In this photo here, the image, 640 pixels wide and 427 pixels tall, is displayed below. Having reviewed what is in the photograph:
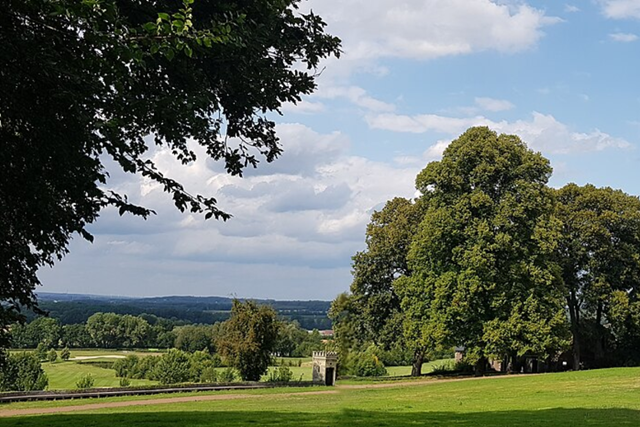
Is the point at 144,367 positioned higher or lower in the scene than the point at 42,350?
lower

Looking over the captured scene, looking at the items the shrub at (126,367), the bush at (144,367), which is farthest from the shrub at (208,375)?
the shrub at (126,367)

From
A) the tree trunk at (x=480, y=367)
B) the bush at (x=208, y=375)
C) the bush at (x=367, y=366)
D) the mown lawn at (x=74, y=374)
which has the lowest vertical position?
the mown lawn at (x=74, y=374)

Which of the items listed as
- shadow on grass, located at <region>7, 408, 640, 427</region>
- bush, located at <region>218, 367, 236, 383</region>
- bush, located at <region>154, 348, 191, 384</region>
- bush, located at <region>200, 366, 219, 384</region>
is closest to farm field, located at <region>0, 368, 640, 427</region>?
shadow on grass, located at <region>7, 408, 640, 427</region>

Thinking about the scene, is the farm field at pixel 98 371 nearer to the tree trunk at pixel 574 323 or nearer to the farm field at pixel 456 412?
the tree trunk at pixel 574 323

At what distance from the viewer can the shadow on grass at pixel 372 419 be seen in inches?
562

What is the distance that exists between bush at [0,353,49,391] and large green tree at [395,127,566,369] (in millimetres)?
33869

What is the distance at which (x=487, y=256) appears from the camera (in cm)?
3397

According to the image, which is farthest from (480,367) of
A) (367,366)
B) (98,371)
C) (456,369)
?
(98,371)

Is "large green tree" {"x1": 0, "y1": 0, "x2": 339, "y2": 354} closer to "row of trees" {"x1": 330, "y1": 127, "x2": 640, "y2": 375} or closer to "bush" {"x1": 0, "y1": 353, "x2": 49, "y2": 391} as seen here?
"row of trees" {"x1": 330, "y1": 127, "x2": 640, "y2": 375}

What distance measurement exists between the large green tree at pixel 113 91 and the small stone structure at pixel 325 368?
103 ft

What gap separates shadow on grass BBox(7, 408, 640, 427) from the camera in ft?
46.8

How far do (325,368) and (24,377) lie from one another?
94.1 ft

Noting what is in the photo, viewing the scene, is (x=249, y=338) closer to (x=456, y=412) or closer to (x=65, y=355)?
(x=456, y=412)

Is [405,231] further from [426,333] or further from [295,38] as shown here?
[295,38]
